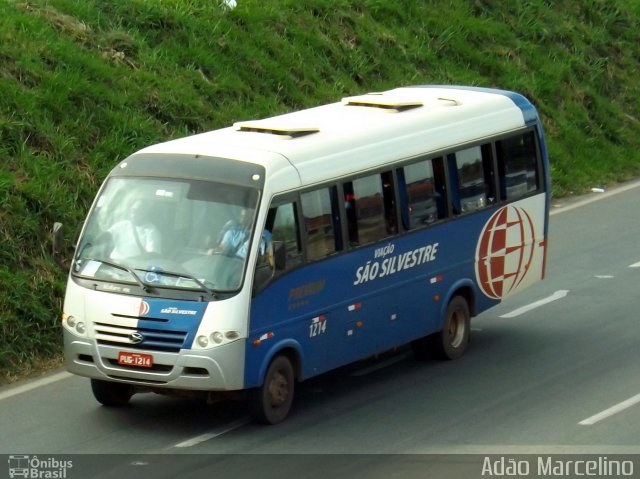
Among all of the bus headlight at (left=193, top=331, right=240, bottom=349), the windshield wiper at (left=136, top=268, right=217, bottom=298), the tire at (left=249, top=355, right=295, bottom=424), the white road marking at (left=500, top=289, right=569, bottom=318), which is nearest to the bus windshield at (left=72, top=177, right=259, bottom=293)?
the windshield wiper at (left=136, top=268, right=217, bottom=298)

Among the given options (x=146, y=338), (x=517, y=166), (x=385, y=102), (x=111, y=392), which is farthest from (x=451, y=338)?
(x=146, y=338)

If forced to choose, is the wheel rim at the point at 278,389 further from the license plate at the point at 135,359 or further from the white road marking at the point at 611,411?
the white road marking at the point at 611,411

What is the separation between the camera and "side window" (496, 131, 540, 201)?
632 inches

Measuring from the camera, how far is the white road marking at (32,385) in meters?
14.1

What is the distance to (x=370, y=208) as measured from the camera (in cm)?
1405

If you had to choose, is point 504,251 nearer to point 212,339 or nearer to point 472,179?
point 472,179

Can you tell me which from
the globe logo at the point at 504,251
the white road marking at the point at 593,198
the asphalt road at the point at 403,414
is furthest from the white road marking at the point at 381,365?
the white road marking at the point at 593,198

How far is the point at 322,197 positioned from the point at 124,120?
6478 mm

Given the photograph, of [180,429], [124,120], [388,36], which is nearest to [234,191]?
[180,429]

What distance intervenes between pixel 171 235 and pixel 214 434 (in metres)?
1.74

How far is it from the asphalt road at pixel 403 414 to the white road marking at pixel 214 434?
0.03 feet

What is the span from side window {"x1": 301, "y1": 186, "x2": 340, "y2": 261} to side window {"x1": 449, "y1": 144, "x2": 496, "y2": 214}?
210 cm

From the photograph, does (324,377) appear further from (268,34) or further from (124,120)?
(268,34)

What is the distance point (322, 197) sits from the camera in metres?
13.4
